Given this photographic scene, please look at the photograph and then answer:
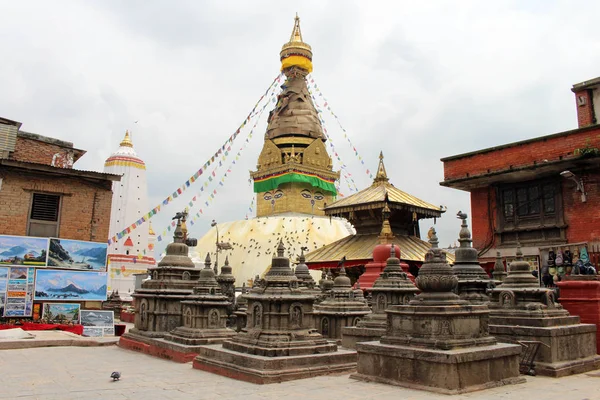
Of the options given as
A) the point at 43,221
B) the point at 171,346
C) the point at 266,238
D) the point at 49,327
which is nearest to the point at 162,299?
the point at 171,346

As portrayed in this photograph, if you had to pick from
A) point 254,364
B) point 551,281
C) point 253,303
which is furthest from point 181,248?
point 551,281

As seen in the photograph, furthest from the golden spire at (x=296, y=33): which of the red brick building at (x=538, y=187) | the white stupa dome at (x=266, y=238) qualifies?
the red brick building at (x=538, y=187)

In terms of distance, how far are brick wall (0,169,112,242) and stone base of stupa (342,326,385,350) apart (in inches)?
395

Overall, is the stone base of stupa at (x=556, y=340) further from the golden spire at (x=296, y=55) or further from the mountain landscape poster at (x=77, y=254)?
the golden spire at (x=296, y=55)

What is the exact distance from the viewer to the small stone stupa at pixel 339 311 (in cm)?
1265

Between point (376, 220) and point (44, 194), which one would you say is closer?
point (44, 194)

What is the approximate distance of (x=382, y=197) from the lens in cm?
2325

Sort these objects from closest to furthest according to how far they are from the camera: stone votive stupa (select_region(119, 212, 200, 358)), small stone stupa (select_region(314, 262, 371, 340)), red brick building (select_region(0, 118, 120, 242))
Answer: small stone stupa (select_region(314, 262, 371, 340)) → stone votive stupa (select_region(119, 212, 200, 358)) → red brick building (select_region(0, 118, 120, 242))

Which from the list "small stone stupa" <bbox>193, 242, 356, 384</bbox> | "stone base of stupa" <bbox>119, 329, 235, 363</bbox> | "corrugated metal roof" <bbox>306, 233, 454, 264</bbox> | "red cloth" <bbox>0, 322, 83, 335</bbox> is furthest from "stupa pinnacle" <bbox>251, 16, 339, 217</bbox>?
"small stone stupa" <bbox>193, 242, 356, 384</bbox>

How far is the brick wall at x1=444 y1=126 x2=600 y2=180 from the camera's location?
50.9ft

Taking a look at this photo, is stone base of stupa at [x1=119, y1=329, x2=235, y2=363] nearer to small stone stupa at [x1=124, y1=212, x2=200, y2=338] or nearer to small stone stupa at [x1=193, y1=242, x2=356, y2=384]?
small stone stupa at [x1=124, y1=212, x2=200, y2=338]

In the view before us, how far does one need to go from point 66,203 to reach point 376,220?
1340 centimetres

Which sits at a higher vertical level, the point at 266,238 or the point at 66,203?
the point at 266,238

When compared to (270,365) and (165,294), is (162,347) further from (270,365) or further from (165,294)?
(270,365)
